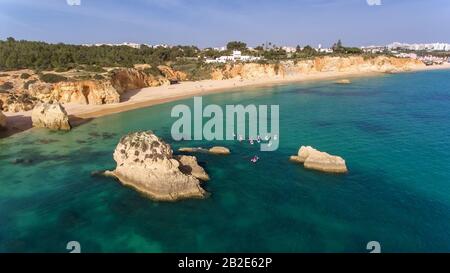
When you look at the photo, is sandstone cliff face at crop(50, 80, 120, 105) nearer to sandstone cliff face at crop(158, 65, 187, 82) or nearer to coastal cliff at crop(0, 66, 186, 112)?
coastal cliff at crop(0, 66, 186, 112)

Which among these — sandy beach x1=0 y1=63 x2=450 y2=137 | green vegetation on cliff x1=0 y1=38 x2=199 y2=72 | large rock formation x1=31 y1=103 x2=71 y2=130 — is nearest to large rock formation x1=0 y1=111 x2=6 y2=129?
sandy beach x1=0 y1=63 x2=450 y2=137

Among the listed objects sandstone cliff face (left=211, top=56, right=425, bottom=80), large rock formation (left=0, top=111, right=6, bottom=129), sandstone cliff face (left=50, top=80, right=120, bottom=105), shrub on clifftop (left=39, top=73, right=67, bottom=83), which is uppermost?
sandstone cliff face (left=211, top=56, right=425, bottom=80)

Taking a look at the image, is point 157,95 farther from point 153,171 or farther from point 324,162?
point 324,162

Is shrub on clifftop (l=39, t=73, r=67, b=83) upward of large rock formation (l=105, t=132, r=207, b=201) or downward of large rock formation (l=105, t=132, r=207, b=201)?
upward

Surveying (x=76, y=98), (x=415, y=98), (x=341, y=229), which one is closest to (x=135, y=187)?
(x=341, y=229)

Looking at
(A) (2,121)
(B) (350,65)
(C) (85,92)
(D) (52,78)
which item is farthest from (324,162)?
(B) (350,65)

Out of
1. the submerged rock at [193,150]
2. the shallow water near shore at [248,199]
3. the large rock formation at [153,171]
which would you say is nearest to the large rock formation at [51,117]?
the shallow water near shore at [248,199]

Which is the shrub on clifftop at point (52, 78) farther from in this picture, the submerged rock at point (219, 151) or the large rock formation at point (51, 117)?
the submerged rock at point (219, 151)
